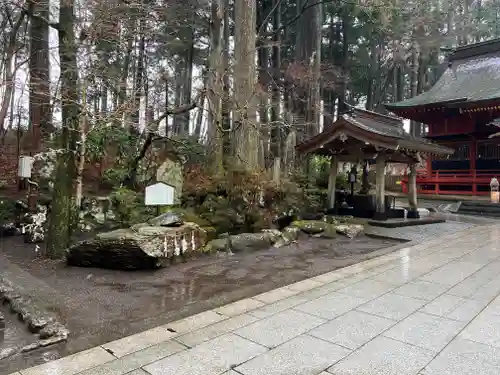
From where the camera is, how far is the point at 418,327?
3.07 meters

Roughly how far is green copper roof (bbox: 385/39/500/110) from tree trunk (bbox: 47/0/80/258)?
15.1 m

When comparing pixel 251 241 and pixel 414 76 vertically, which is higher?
pixel 414 76

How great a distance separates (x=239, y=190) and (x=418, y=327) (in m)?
4.92

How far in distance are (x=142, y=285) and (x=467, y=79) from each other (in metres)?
19.6

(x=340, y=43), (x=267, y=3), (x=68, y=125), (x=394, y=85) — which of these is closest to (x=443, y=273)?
(x=68, y=125)

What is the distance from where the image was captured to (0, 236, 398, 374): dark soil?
314 centimetres

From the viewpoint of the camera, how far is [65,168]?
232 inches

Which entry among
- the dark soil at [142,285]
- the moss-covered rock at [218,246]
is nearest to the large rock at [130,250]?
the dark soil at [142,285]

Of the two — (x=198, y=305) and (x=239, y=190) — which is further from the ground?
(x=239, y=190)

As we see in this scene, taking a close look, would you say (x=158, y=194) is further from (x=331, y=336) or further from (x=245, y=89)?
(x=331, y=336)

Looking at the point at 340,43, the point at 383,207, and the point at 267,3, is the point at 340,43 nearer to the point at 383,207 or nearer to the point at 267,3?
the point at 267,3

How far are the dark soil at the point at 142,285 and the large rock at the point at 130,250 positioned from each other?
142 millimetres

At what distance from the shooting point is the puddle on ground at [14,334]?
284 centimetres

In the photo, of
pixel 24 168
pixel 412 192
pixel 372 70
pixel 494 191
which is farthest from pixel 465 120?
pixel 24 168
